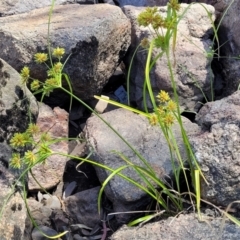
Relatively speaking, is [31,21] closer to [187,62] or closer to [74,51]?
[74,51]

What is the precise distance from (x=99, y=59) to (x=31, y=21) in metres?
0.37

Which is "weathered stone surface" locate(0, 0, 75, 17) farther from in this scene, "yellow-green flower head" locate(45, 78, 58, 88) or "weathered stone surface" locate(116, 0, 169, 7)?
"yellow-green flower head" locate(45, 78, 58, 88)

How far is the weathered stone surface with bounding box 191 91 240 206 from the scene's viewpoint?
1812 mm

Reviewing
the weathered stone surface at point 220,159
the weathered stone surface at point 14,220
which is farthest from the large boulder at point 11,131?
the weathered stone surface at point 220,159

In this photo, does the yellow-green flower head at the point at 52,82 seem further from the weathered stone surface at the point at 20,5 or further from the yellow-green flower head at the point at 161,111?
the weathered stone surface at the point at 20,5

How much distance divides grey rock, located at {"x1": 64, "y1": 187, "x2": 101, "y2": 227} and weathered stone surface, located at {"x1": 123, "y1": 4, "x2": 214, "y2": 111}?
479 millimetres

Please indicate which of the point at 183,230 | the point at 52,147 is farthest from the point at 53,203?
the point at 183,230

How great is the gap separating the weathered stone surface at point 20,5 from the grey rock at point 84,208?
1.11m

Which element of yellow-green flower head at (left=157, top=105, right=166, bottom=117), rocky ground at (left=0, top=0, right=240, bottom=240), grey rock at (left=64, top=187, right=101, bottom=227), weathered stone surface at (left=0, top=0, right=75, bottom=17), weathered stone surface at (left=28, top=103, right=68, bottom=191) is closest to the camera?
yellow-green flower head at (left=157, top=105, right=166, bottom=117)

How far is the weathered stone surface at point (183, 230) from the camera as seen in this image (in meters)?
1.75

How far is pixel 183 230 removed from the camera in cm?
180

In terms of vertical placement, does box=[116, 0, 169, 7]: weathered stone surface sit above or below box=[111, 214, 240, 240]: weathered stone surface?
above

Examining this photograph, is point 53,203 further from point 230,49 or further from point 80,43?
point 230,49

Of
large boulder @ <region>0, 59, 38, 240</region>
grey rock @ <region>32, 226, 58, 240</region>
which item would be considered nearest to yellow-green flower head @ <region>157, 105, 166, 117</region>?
large boulder @ <region>0, 59, 38, 240</region>
